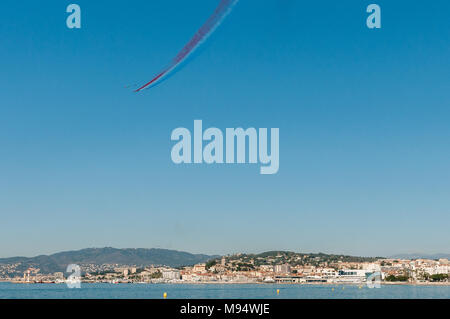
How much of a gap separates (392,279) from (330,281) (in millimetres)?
21228
